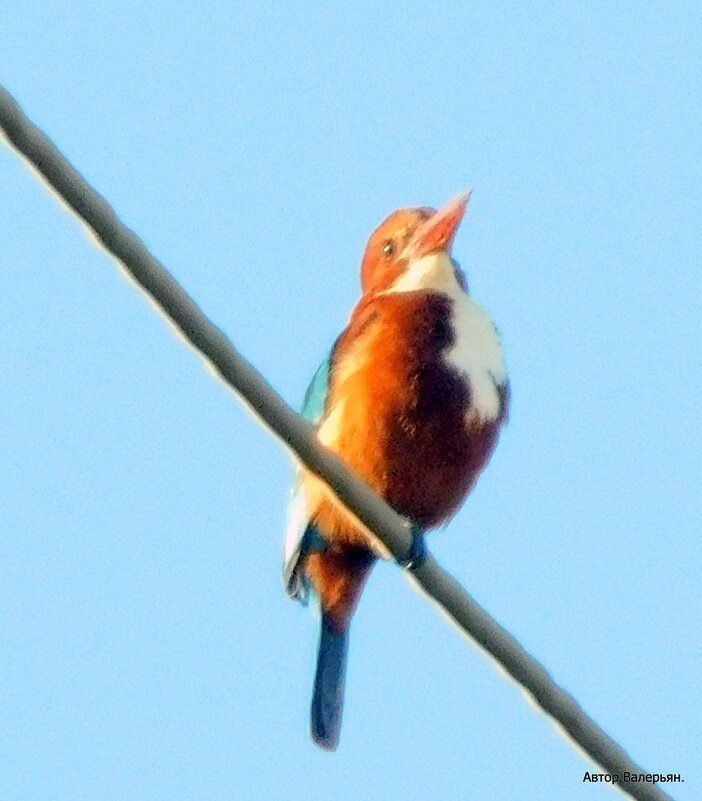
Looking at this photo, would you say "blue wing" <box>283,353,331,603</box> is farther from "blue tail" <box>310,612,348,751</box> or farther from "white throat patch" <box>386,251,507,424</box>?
"white throat patch" <box>386,251,507,424</box>

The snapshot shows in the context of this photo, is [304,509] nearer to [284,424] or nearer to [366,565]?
[366,565]

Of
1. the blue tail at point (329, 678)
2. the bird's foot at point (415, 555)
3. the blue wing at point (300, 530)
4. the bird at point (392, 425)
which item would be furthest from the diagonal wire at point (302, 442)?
the blue tail at point (329, 678)

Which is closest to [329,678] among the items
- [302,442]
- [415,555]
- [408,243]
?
[408,243]

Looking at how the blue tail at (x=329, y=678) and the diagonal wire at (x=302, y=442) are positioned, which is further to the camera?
the blue tail at (x=329, y=678)

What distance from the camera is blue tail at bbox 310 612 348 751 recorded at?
4648 mm

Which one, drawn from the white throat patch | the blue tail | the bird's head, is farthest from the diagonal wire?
the bird's head

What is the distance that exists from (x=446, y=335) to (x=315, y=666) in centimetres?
107

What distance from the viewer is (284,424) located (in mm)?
2555

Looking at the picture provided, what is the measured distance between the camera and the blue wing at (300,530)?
4520 mm

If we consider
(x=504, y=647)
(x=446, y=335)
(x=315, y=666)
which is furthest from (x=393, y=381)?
(x=504, y=647)

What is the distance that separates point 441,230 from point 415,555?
2.25 meters

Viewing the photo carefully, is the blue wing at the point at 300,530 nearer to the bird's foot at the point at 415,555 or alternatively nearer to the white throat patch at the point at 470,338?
the white throat patch at the point at 470,338

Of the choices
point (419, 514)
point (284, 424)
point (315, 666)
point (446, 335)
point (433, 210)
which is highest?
point (433, 210)

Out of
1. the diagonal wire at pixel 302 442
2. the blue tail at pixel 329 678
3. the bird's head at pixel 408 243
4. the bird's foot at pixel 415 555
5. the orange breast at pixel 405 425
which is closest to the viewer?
the diagonal wire at pixel 302 442
